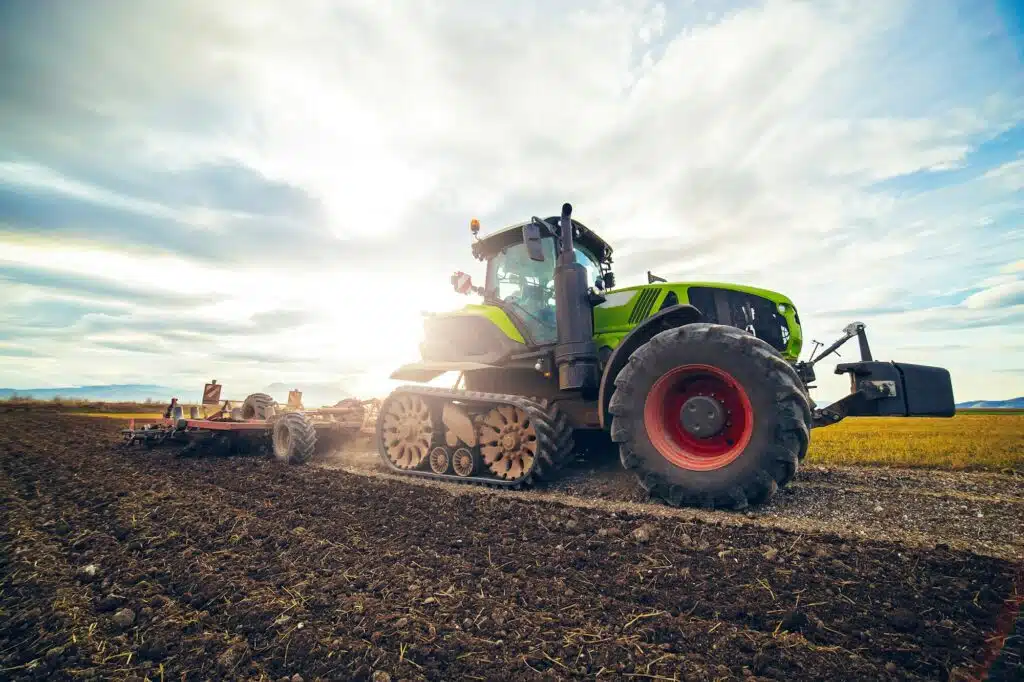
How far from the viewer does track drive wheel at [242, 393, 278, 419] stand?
32.8ft

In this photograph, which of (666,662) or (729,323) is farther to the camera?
(729,323)

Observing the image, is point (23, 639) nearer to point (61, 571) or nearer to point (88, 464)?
point (61, 571)

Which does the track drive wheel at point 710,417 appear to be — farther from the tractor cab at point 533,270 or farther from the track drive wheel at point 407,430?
the track drive wheel at point 407,430

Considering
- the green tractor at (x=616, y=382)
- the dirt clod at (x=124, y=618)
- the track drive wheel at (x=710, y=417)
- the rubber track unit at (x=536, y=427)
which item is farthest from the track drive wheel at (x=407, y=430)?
the dirt clod at (x=124, y=618)

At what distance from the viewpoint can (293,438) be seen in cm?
802

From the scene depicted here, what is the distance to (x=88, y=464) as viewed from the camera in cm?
776

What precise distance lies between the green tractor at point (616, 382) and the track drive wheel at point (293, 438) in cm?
162

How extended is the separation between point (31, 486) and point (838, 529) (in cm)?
896

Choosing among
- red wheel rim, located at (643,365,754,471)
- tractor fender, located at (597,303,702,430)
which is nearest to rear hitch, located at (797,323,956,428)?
red wheel rim, located at (643,365,754,471)

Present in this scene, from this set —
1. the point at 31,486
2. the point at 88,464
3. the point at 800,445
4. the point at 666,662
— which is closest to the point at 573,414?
the point at 800,445

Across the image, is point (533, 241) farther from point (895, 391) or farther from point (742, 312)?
point (895, 391)

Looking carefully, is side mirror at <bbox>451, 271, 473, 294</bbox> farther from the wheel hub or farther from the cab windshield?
the wheel hub

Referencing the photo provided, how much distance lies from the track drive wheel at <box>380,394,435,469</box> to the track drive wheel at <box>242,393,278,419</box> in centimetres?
396

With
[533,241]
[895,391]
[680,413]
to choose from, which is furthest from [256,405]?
[895,391]
